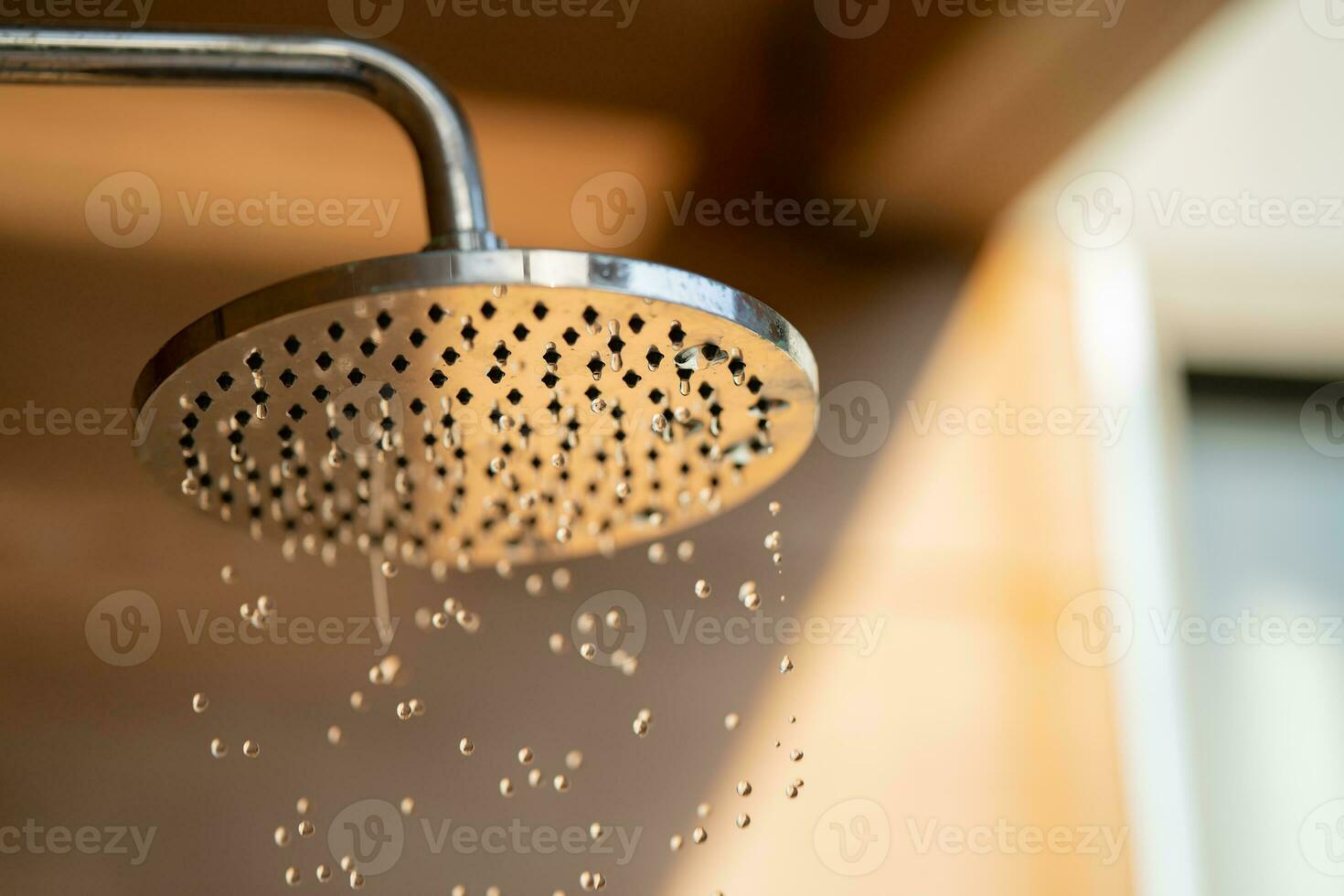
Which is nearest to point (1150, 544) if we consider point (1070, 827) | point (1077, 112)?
point (1070, 827)

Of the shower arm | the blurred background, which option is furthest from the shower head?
the blurred background

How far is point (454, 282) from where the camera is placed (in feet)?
1.22

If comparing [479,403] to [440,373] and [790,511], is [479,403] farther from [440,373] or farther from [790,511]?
[790,511]

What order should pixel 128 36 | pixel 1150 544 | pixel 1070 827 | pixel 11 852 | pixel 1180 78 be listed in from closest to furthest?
pixel 128 36, pixel 11 852, pixel 1180 78, pixel 1070 827, pixel 1150 544

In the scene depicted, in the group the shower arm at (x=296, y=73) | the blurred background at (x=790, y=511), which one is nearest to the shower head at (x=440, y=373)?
the shower arm at (x=296, y=73)

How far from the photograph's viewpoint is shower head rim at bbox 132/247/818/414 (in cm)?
37

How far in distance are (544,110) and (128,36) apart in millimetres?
560

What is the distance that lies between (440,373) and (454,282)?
0.20 ft

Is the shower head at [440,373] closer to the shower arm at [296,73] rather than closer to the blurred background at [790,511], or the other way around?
the shower arm at [296,73]

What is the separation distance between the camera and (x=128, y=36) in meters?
0.41

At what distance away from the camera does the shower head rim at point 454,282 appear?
0.37 metres

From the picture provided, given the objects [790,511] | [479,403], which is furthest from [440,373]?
[790,511]

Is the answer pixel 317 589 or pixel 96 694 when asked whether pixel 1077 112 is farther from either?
pixel 96 694

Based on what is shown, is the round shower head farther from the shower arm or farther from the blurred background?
the blurred background
